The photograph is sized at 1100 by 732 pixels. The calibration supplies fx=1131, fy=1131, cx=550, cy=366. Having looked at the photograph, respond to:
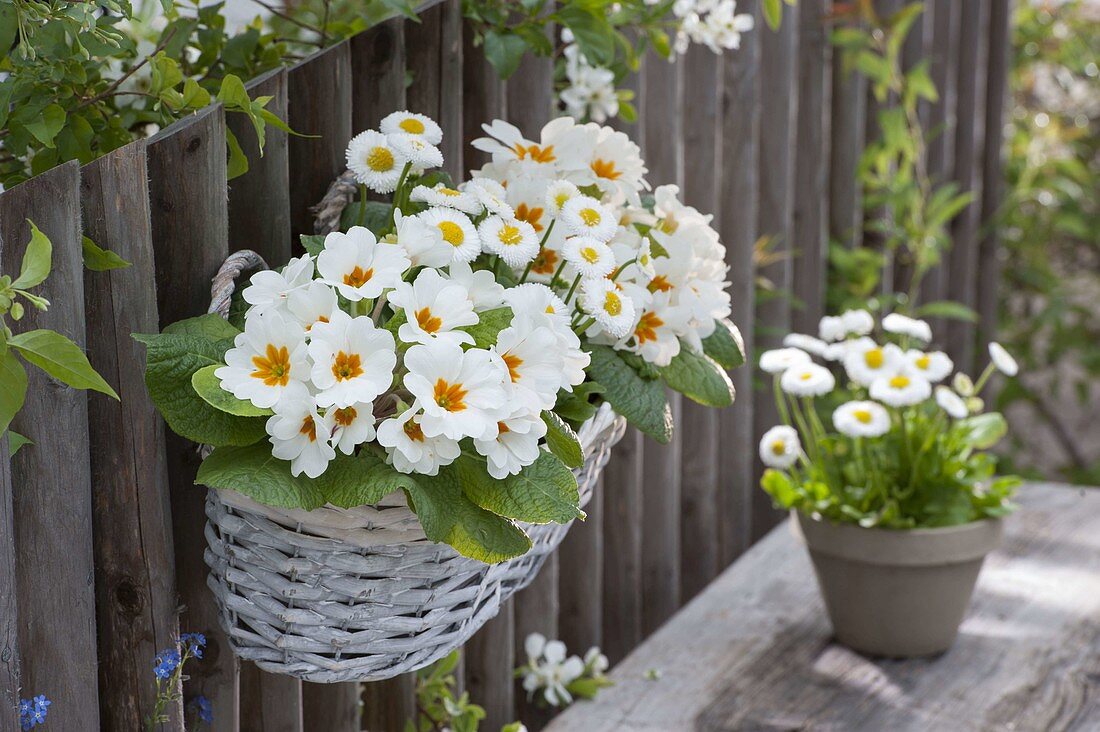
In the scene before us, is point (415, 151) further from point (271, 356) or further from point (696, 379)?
point (696, 379)

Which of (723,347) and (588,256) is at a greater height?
(588,256)

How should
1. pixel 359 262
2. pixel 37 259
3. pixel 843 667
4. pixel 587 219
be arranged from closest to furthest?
pixel 37 259
pixel 359 262
pixel 587 219
pixel 843 667

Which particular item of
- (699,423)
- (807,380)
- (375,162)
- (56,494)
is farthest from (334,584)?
(699,423)

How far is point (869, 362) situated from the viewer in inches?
60.2

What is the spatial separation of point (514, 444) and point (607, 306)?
15 cm

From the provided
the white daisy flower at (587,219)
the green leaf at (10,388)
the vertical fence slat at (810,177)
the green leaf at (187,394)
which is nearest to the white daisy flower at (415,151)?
the white daisy flower at (587,219)

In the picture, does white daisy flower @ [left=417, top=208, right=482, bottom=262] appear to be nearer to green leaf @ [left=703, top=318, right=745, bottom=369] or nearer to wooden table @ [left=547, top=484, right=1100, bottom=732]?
green leaf @ [left=703, top=318, right=745, bottom=369]

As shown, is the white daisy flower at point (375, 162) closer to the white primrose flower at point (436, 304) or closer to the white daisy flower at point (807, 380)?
the white primrose flower at point (436, 304)

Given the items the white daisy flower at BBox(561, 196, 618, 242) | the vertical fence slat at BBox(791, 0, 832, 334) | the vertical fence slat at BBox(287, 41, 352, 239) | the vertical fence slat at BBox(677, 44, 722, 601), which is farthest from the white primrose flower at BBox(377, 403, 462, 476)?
the vertical fence slat at BBox(791, 0, 832, 334)

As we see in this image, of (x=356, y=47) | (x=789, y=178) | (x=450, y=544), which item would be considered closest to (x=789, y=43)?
(x=789, y=178)

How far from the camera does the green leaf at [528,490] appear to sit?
82cm

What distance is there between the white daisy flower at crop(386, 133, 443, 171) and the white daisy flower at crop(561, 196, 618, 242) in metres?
0.11

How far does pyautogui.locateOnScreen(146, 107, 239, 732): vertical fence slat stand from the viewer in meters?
0.93

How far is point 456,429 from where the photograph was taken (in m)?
0.75
